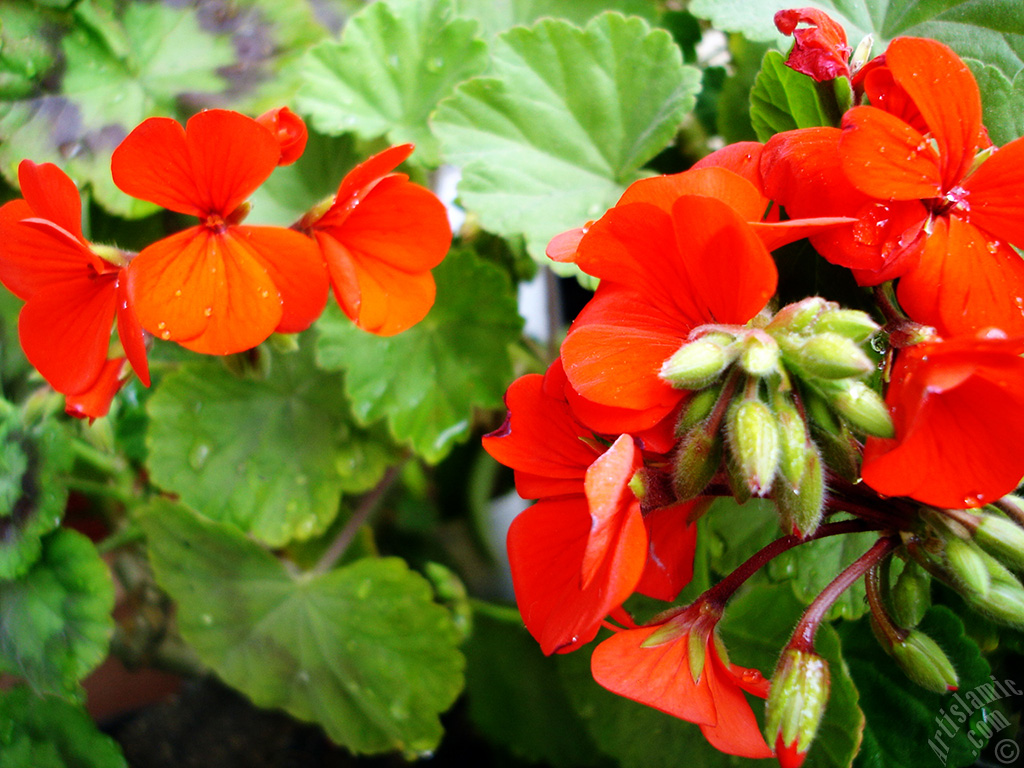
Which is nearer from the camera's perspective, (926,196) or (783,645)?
(926,196)

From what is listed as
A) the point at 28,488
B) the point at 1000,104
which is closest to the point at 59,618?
the point at 28,488

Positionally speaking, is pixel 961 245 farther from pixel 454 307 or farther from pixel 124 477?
pixel 124 477

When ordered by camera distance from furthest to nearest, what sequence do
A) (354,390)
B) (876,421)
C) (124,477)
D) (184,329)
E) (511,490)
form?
(511,490), (124,477), (354,390), (184,329), (876,421)

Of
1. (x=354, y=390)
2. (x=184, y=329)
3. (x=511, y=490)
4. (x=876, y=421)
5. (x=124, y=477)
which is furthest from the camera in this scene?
(x=511, y=490)

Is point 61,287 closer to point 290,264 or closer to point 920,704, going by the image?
point 290,264

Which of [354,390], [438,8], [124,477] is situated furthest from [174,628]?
[438,8]

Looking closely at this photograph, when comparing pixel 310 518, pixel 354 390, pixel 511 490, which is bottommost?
pixel 511 490

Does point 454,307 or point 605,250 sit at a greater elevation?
point 605,250
